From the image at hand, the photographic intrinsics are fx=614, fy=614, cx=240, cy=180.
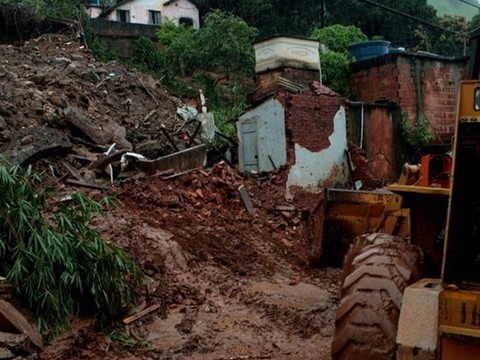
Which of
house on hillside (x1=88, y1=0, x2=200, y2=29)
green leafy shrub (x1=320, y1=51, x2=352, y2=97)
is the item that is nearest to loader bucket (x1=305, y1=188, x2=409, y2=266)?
green leafy shrub (x1=320, y1=51, x2=352, y2=97)

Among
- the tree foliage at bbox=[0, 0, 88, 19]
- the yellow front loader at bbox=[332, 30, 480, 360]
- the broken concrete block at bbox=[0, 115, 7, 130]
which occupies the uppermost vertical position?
the tree foliage at bbox=[0, 0, 88, 19]

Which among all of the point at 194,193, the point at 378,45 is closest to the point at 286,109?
the point at 194,193

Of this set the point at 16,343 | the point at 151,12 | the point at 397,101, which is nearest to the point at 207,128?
→ the point at 397,101

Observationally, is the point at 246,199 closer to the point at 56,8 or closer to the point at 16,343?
the point at 16,343

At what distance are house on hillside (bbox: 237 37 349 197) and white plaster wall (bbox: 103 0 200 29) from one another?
23242 mm

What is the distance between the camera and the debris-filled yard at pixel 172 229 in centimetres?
622

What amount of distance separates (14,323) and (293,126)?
825 centimetres

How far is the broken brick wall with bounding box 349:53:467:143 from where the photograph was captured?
16.5 metres

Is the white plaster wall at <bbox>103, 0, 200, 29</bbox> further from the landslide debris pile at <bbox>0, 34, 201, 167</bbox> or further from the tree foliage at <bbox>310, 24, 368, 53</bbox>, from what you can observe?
the landslide debris pile at <bbox>0, 34, 201, 167</bbox>

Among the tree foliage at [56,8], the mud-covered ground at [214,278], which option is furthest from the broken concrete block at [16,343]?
the tree foliage at [56,8]

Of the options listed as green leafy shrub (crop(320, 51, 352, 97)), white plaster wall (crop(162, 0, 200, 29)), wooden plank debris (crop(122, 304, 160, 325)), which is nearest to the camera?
wooden plank debris (crop(122, 304, 160, 325))

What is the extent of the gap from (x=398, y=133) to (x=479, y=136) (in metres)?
13.1

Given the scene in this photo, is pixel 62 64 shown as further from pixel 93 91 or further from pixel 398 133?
pixel 398 133

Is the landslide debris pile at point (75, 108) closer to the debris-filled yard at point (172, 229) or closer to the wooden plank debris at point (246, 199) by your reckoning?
the debris-filled yard at point (172, 229)
